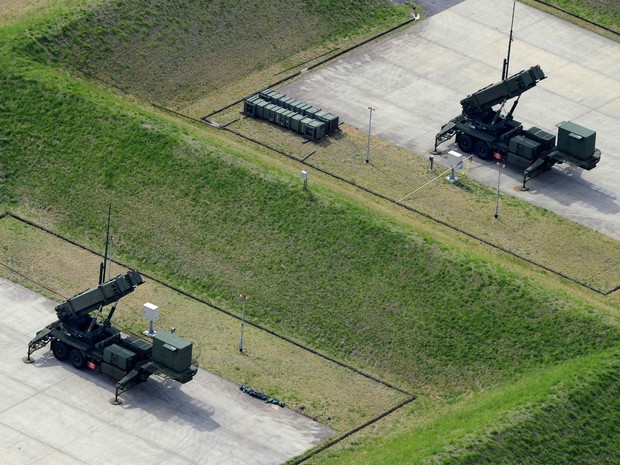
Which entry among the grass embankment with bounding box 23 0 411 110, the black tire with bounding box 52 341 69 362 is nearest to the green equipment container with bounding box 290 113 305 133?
the grass embankment with bounding box 23 0 411 110

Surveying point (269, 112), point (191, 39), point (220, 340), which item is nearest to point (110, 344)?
point (220, 340)

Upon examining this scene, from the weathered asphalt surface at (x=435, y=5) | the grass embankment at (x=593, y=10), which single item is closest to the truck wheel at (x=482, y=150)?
the weathered asphalt surface at (x=435, y=5)

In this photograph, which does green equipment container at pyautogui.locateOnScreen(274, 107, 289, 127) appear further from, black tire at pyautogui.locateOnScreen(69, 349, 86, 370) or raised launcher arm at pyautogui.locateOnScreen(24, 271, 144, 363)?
black tire at pyautogui.locateOnScreen(69, 349, 86, 370)

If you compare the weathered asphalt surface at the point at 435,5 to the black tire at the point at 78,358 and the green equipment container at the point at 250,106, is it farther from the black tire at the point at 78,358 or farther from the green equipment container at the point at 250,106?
the black tire at the point at 78,358

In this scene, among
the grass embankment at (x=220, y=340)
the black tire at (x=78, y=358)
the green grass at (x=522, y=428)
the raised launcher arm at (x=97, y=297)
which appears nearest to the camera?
the green grass at (x=522, y=428)

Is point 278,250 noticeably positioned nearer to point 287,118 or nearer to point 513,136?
point 287,118

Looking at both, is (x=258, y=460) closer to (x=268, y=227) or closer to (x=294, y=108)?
(x=268, y=227)
